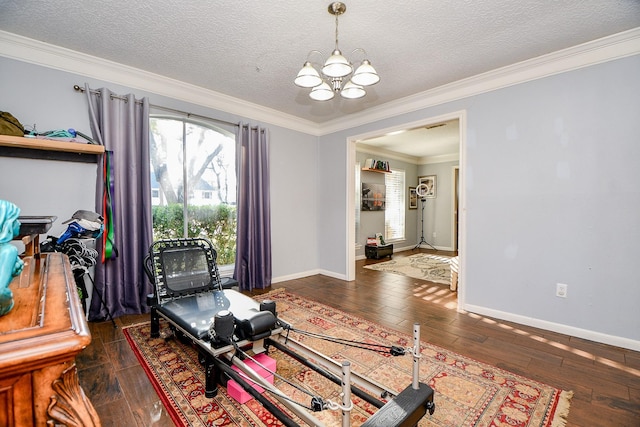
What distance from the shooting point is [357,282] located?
4473mm

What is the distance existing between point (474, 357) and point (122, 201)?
3.58m

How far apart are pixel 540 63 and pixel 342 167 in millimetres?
2687

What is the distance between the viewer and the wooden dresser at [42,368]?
47cm

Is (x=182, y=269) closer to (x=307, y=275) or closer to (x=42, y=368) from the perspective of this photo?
(x=42, y=368)

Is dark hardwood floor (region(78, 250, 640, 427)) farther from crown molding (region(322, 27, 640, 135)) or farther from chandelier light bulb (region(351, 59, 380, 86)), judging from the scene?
crown molding (region(322, 27, 640, 135))

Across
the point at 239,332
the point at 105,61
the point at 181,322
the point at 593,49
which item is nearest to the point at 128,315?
the point at 181,322

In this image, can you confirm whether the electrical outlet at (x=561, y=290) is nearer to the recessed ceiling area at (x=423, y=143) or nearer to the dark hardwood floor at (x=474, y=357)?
the dark hardwood floor at (x=474, y=357)

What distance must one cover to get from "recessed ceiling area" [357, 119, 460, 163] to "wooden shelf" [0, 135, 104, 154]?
12.7 feet

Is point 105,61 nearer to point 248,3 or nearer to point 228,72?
point 228,72

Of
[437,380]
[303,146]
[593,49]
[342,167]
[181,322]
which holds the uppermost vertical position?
[593,49]

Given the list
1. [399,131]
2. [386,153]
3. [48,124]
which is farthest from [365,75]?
[386,153]

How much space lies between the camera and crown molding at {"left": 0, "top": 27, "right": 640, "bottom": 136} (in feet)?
8.18

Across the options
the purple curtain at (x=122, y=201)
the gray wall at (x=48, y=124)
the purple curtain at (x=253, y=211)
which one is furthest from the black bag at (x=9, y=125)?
the purple curtain at (x=253, y=211)

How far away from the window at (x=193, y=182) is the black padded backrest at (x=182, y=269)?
819mm
